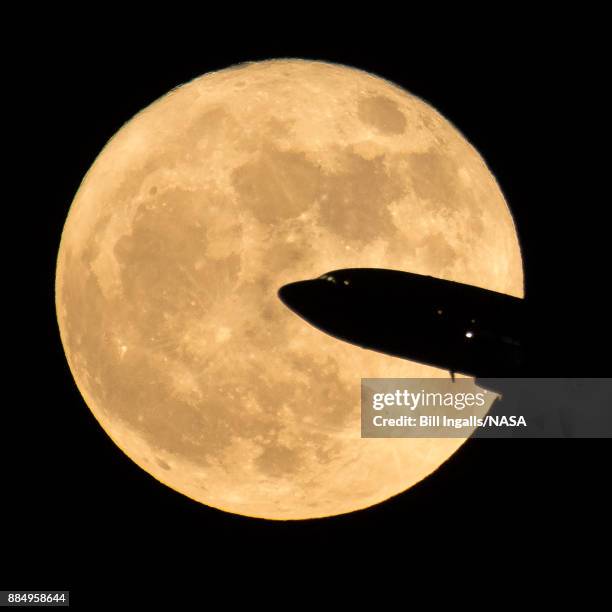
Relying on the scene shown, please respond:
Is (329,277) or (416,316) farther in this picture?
(416,316)

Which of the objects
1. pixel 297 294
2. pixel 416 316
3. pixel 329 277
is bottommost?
pixel 416 316

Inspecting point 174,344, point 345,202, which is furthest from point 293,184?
point 174,344

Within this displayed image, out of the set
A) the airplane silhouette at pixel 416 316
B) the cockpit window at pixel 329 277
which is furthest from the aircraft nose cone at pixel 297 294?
the cockpit window at pixel 329 277

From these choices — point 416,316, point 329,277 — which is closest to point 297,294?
point 329,277

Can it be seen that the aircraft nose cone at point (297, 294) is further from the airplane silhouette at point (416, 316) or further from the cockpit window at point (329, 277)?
the cockpit window at point (329, 277)

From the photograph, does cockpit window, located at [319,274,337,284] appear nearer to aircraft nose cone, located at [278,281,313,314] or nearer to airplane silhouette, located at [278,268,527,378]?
airplane silhouette, located at [278,268,527,378]

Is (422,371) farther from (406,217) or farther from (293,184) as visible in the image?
(293,184)

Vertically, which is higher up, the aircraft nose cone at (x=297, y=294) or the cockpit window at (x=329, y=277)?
the cockpit window at (x=329, y=277)

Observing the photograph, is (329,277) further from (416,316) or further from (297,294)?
(416,316)

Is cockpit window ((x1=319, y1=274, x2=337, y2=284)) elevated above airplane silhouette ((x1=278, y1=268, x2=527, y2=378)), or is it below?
above

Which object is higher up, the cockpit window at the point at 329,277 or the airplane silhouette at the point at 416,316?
the cockpit window at the point at 329,277

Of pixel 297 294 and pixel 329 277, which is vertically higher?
pixel 329 277

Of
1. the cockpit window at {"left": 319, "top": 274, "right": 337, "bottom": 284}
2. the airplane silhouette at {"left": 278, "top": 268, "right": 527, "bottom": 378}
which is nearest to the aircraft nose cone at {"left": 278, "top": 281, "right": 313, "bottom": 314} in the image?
the airplane silhouette at {"left": 278, "top": 268, "right": 527, "bottom": 378}
